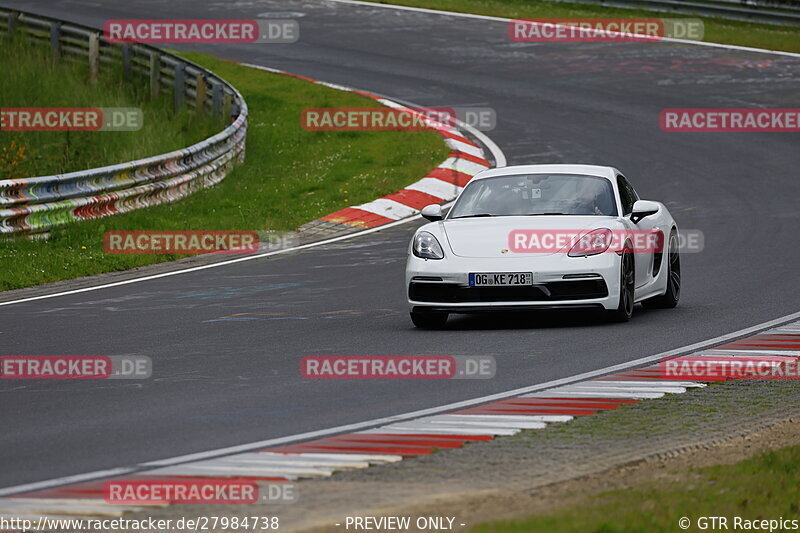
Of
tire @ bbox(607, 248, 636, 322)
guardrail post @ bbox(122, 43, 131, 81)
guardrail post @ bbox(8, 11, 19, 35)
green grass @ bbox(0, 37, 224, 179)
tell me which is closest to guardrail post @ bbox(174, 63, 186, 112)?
green grass @ bbox(0, 37, 224, 179)

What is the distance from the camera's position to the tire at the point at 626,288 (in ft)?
36.9

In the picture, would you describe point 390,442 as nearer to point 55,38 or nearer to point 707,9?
point 55,38

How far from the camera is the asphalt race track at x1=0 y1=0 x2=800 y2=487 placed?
804 centimetres

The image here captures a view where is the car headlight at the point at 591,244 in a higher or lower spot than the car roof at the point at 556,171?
lower

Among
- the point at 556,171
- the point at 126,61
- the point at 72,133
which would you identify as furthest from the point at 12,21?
the point at 556,171

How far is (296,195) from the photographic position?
20656 millimetres

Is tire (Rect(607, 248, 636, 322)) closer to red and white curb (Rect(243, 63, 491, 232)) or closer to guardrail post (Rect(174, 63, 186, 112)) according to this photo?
red and white curb (Rect(243, 63, 491, 232))

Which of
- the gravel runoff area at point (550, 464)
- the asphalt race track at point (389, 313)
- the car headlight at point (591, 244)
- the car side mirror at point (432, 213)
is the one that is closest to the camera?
the gravel runoff area at point (550, 464)

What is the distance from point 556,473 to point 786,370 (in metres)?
3.52

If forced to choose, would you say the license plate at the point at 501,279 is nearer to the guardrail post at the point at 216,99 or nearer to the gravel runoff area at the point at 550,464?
the gravel runoff area at the point at 550,464

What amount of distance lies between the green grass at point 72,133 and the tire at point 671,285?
36.7 feet

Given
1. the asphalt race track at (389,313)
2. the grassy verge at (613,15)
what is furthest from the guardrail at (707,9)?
the asphalt race track at (389,313)

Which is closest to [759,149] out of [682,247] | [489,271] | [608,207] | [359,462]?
[682,247]

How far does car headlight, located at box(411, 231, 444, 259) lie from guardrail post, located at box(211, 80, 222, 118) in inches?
567
